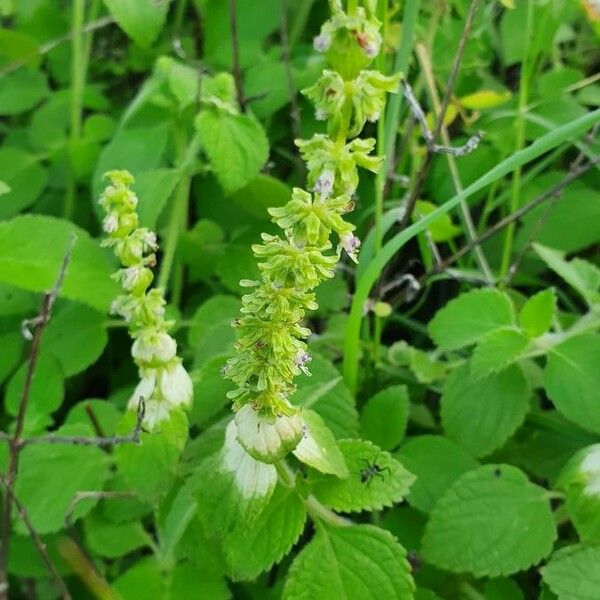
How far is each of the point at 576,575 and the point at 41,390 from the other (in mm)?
688

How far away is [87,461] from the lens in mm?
1046

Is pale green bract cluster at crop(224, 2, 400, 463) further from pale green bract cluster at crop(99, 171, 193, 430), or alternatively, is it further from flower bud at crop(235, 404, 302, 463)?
pale green bract cluster at crop(99, 171, 193, 430)

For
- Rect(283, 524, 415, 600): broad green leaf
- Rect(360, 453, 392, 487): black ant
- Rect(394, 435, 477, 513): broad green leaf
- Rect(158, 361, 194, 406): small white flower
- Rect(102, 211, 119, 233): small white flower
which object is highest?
Rect(102, 211, 119, 233): small white flower

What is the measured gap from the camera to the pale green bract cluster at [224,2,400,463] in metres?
0.61

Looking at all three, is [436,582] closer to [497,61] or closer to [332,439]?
[332,439]

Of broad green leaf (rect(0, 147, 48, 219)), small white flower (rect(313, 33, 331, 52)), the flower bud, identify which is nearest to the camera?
small white flower (rect(313, 33, 331, 52))

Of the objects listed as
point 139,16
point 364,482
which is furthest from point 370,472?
point 139,16

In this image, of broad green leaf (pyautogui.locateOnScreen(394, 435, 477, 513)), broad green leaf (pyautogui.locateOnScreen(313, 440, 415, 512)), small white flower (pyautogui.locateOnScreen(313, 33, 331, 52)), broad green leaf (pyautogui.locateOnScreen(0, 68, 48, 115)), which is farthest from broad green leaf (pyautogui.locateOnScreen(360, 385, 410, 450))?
broad green leaf (pyautogui.locateOnScreen(0, 68, 48, 115))

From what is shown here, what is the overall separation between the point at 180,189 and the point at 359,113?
678 mm

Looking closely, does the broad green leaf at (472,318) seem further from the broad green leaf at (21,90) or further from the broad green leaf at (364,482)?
the broad green leaf at (21,90)

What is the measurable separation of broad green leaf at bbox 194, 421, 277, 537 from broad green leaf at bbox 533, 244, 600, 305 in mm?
521

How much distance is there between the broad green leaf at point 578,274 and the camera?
111 centimetres

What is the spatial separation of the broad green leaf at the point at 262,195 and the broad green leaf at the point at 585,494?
21.8 inches

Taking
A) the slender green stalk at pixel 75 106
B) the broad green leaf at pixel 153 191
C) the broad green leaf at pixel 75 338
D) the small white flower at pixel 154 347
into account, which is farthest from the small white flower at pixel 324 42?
the slender green stalk at pixel 75 106
